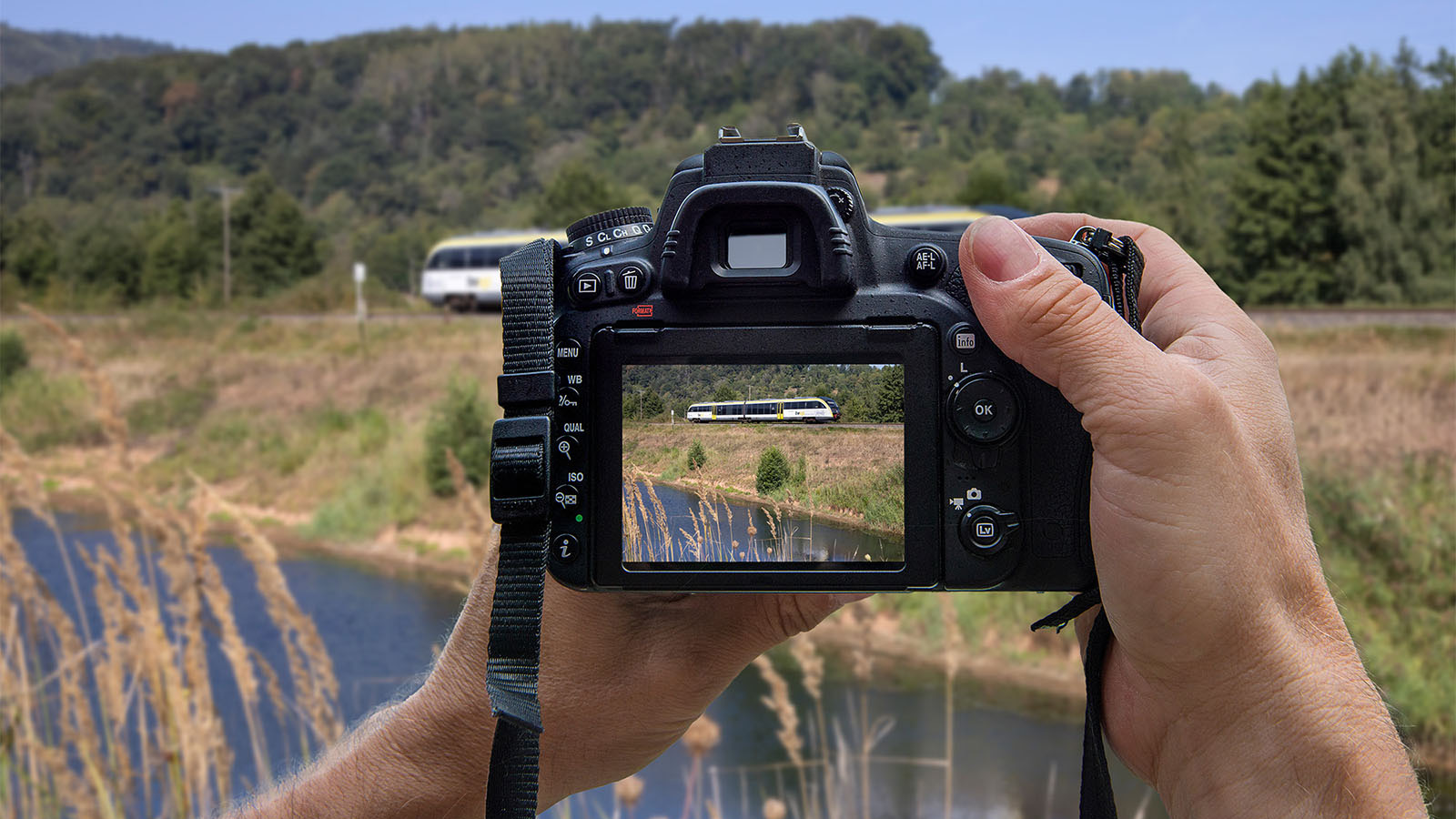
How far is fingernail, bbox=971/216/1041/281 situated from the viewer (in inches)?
42.0

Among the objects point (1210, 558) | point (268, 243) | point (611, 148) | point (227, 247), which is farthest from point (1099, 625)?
point (611, 148)

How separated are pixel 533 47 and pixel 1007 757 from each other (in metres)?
94.2

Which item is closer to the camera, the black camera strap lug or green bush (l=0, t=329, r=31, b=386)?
the black camera strap lug

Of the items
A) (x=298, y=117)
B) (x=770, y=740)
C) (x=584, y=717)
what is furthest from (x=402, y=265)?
(x=298, y=117)

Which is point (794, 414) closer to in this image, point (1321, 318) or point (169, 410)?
point (169, 410)

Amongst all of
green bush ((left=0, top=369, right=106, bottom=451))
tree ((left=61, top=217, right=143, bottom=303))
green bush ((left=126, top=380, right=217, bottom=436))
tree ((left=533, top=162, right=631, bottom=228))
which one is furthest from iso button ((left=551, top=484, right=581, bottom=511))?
tree ((left=61, top=217, right=143, bottom=303))

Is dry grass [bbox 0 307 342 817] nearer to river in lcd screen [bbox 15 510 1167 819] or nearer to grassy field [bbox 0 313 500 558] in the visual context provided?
river in lcd screen [bbox 15 510 1167 819]

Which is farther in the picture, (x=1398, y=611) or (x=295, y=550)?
(x=295, y=550)

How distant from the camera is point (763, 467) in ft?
3.91

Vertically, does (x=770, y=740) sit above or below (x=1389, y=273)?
below

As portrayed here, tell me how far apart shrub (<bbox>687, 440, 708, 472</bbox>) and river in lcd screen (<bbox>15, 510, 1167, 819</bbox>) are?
9.74ft

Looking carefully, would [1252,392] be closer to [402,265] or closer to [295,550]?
[295,550]

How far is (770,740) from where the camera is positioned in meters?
6.24

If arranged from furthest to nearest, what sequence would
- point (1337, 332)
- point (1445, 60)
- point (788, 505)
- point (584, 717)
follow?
point (1445, 60) → point (1337, 332) → point (584, 717) → point (788, 505)
